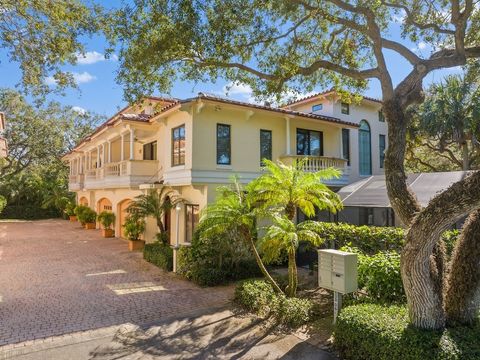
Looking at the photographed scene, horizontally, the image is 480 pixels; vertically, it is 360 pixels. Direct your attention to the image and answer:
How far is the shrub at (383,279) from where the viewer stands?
27.0 feet

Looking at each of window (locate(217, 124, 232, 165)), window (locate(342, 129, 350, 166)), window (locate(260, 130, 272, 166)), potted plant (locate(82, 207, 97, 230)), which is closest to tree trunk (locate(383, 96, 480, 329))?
window (locate(217, 124, 232, 165))

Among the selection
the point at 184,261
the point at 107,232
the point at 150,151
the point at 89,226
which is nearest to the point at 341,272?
the point at 184,261

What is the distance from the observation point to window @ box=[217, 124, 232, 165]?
15.6 meters

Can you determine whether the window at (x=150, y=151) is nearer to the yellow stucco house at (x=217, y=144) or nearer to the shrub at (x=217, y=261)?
the yellow stucco house at (x=217, y=144)

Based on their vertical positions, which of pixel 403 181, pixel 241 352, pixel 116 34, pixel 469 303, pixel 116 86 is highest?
pixel 116 34

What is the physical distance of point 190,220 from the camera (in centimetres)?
1675

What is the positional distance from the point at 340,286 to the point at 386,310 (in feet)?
3.84

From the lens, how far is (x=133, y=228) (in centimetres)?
1855

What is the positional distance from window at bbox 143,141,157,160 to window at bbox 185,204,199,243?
17.1 feet

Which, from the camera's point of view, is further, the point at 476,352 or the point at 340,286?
the point at 340,286

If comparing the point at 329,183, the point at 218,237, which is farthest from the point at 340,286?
the point at 329,183

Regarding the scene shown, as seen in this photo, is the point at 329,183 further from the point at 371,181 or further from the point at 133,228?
the point at 133,228

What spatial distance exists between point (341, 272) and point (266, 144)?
32.3 ft

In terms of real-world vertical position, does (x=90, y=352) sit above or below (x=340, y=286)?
below
